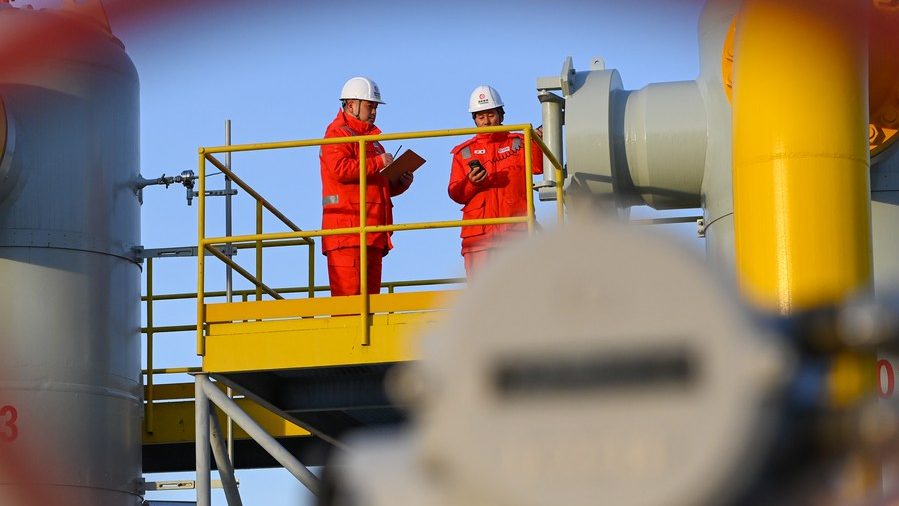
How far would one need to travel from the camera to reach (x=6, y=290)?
31.6ft

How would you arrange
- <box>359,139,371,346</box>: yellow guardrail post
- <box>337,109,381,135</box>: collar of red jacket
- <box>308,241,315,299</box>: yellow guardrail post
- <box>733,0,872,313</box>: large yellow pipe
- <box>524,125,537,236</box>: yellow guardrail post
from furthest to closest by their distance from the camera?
<box>308,241,315,299</box>: yellow guardrail post → <box>337,109,381,135</box>: collar of red jacket → <box>359,139,371,346</box>: yellow guardrail post → <box>524,125,537,236</box>: yellow guardrail post → <box>733,0,872,313</box>: large yellow pipe

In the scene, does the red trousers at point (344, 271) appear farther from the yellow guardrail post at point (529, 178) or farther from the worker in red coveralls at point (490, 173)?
the yellow guardrail post at point (529, 178)

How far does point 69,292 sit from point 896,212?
6.20m

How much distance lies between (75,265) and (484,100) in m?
3.49

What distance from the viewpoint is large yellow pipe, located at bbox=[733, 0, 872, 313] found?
1.22m

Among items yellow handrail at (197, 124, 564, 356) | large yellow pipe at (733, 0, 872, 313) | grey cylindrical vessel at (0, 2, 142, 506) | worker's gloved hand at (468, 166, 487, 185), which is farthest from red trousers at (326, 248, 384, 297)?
large yellow pipe at (733, 0, 872, 313)

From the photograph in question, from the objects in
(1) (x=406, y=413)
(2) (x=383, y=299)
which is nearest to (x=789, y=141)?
(1) (x=406, y=413)

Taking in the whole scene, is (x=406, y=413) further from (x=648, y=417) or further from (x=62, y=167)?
(x=62, y=167)

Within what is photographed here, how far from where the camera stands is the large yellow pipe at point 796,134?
48.2 inches

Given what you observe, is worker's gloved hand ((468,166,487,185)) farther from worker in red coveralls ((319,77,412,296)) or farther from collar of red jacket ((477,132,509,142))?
worker in red coveralls ((319,77,412,296))

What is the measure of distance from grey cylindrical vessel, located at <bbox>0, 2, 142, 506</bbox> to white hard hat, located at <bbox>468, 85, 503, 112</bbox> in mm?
2953

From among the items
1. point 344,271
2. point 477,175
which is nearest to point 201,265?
point 344,271

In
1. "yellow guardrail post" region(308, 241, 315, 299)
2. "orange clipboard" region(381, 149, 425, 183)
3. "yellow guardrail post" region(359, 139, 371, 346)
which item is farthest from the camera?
"yellow guardrail post" region(308, 241, 315, 299)

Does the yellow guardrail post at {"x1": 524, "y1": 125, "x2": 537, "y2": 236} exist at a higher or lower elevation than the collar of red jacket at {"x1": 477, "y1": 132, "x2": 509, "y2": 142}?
lower
